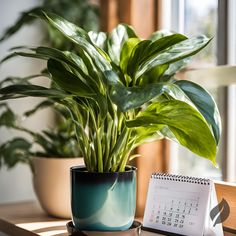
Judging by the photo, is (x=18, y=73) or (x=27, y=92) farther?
(x=18, y=73)

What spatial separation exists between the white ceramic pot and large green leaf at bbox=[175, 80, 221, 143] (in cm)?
51

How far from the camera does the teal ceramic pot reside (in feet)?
3.24

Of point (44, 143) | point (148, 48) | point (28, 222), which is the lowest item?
point (28, 222)

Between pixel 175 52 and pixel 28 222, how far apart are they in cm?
63

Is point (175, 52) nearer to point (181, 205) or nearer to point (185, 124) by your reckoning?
point (185, 124)

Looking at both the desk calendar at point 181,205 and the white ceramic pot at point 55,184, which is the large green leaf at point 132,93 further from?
the white ceramic pot at point 55,184

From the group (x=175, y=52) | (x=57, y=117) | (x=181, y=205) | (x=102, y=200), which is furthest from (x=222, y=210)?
(x=57, y=117)

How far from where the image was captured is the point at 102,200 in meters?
0.99

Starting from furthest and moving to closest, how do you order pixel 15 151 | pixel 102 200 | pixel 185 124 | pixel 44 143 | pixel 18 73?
pixel 18 73
pixel 15 151
pixel 44 143
pixel 102 200
pixel 185 124

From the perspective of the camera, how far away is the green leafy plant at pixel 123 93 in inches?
33.2

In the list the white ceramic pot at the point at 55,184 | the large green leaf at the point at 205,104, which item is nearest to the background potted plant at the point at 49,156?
the white ceramic pot at the point at 55,184

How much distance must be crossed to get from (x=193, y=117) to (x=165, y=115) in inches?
2.7

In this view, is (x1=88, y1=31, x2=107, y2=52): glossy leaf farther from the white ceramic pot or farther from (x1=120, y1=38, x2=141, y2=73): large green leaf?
the white ceramic pot

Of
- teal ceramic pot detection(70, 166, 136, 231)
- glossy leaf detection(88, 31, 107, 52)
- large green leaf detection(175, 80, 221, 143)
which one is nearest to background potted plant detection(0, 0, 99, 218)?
glossy leaf detection(88, 31, 107, 52)
